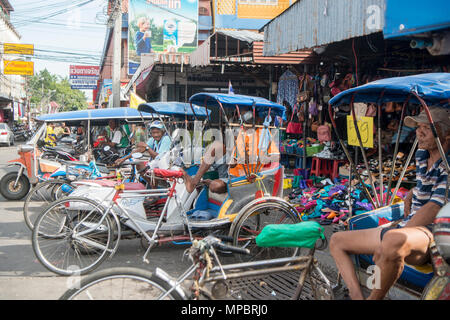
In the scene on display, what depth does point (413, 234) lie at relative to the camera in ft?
9.04

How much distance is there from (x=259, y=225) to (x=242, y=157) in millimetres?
866

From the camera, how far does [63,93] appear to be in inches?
3558

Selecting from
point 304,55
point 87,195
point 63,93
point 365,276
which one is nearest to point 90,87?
point 304,55

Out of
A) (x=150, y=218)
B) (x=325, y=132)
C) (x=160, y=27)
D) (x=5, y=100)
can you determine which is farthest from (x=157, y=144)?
(x=5, y=100)

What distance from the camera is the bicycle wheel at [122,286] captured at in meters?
2.38

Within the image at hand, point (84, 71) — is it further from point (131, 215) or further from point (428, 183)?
point (428, 183)

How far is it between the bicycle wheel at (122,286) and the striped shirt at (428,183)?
78.3 inches

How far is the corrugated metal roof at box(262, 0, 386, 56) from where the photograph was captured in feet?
17.8

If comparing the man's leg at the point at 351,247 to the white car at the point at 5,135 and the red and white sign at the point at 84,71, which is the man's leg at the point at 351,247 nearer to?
the white car at the point at 5,135

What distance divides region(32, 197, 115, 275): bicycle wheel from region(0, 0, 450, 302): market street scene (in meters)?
0.02

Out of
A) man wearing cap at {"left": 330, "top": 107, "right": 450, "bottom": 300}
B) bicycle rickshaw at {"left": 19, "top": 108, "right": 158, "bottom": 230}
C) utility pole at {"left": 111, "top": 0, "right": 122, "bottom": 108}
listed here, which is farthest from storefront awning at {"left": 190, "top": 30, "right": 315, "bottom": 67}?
man wearing cap at {"left": 330, "top": 107, "right": 450, "bottom": 300}

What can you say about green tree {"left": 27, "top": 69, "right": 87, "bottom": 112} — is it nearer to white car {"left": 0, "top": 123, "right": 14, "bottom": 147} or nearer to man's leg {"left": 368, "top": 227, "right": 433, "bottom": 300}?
white car {"left": 0, "top": 123, "right": 14, "bottom": 147}
